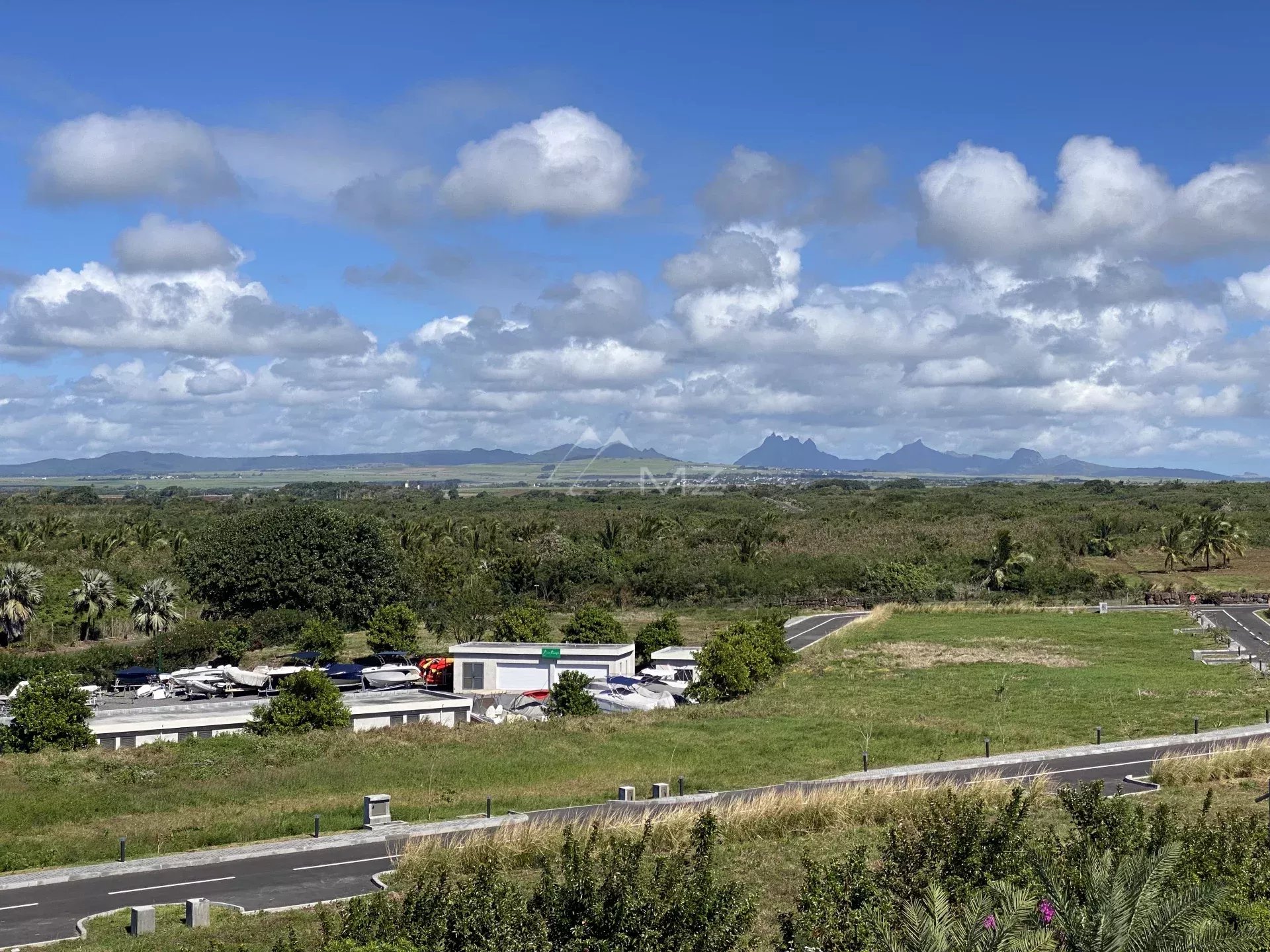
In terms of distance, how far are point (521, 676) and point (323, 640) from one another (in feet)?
35.4

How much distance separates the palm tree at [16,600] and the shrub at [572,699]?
32712mm

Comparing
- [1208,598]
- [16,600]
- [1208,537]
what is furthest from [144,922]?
[1208,537]

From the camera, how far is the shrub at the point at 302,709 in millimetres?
35531

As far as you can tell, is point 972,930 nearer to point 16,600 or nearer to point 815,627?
point 815,627

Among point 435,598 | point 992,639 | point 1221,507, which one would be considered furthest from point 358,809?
point 1221,507

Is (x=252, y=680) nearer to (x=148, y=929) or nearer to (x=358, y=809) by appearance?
(x=358, y=809)

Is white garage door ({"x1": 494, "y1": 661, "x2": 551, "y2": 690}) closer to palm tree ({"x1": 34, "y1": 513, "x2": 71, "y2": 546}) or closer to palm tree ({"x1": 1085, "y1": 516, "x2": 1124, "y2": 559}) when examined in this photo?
palm tree ({"x1": 34, "y1": 513, "x2": 71, "y2": 546})

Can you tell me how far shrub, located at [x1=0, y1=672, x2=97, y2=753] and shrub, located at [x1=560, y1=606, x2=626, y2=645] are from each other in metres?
21.7

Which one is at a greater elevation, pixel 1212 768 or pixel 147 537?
pixel 147 537

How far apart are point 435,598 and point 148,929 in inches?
2065

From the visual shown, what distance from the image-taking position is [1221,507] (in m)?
128

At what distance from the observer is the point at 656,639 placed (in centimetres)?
5300

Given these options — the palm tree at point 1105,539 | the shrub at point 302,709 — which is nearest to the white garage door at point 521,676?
the shrub at point 302,709

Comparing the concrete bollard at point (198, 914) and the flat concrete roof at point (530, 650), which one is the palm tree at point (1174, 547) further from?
the concrete bollard at point (198, 914)
